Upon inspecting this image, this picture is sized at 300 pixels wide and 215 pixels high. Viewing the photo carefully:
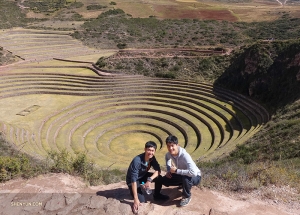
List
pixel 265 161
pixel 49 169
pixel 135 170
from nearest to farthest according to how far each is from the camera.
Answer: pixel 135 170 < pixel 49 169 < pixel 265 161

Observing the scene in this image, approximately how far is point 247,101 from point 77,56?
25221 mm

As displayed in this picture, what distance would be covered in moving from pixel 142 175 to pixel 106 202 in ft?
3.74

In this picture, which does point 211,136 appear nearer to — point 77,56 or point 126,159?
point 126,159

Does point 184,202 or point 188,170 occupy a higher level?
point 188,170

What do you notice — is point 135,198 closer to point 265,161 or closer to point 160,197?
point 160,197

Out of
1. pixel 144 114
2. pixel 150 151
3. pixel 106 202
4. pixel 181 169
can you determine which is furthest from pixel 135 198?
pixel 144 114

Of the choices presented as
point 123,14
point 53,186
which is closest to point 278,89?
point 53,186

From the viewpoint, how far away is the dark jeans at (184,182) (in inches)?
268

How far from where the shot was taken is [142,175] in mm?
7008

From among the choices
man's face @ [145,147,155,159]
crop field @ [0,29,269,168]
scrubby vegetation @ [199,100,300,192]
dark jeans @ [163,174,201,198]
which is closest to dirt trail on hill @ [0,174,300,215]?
dark jeans @ [163,174,201,198]

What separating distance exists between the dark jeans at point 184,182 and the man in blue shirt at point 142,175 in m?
0.28

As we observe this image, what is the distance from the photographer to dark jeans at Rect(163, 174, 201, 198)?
22.3 feet

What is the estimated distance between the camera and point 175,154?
6898 millimetres

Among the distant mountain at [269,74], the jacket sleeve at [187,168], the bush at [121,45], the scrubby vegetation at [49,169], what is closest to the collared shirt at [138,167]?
the jacket sleeve at [187,168]
